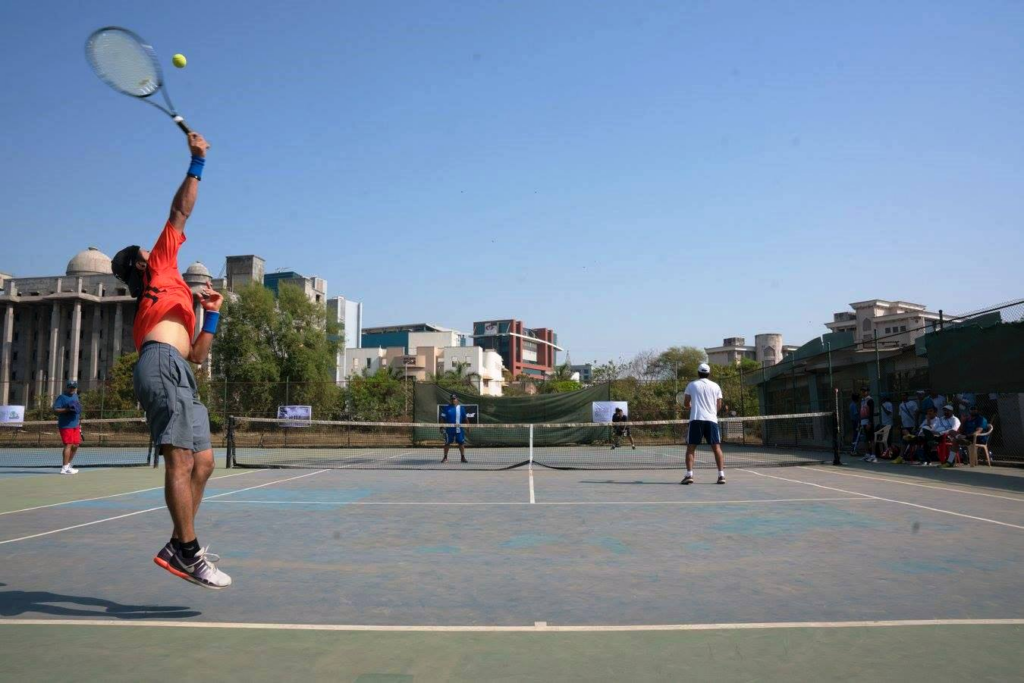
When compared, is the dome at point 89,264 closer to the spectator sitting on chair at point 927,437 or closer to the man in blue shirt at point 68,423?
the man in blue shirt at point 68,423

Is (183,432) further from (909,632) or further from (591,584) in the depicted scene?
(909,632)

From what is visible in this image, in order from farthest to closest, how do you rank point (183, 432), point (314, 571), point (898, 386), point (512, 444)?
1. point (512, 444)
2. point (898, 386)
3. point (314, 571)
4. point (183, 432)

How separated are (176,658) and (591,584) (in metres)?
2.37

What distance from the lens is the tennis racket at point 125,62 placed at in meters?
4.67

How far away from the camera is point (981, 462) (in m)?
15.6

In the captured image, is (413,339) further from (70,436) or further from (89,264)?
(70,436)

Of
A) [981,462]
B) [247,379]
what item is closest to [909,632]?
[981,462]

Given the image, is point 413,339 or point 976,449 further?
point 413,339

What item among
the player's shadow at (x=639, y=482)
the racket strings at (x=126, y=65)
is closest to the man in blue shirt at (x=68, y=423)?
the player's shadow at (x=639, y=482)

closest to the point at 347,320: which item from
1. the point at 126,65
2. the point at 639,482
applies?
the point at 639,482

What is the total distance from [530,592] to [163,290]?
2717mm

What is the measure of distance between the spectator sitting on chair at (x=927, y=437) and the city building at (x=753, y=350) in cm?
12052

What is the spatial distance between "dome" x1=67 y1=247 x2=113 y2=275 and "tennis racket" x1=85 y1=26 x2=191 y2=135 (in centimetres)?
9770

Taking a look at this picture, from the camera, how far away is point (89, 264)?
9150 cm
